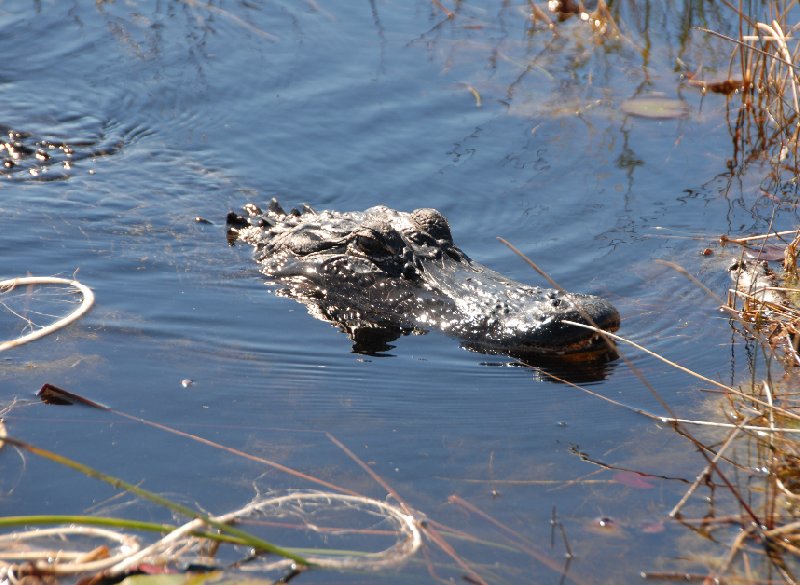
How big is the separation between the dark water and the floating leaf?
4.3 inches

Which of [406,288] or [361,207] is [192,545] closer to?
[406,288]

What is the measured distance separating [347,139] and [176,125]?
1.29 meters

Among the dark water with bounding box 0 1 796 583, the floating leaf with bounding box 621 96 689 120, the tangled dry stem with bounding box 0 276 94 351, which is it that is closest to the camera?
the dark water with bounding box 0 1 796 583

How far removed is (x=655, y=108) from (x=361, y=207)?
2.52 metres

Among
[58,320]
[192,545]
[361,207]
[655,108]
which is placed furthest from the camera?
[655,108]

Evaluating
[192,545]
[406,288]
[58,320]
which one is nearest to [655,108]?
[406,288]

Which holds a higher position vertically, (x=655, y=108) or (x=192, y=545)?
(x=655, y=108)

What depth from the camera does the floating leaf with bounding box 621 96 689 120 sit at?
783cm

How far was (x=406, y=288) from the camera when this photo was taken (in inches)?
209

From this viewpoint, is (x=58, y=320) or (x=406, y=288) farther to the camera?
(x=406, y=288)

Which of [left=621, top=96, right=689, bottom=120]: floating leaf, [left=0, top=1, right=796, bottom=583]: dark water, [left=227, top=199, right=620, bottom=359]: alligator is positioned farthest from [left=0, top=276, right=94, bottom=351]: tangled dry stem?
[left=621, top=96, right=689, bottom=120]: floating leaf

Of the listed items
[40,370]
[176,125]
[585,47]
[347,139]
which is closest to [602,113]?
[585,47]

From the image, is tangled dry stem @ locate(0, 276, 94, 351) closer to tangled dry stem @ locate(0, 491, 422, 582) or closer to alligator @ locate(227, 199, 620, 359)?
alligator @ locate(227, 199, 620, 359)

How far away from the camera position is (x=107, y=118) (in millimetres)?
7812
